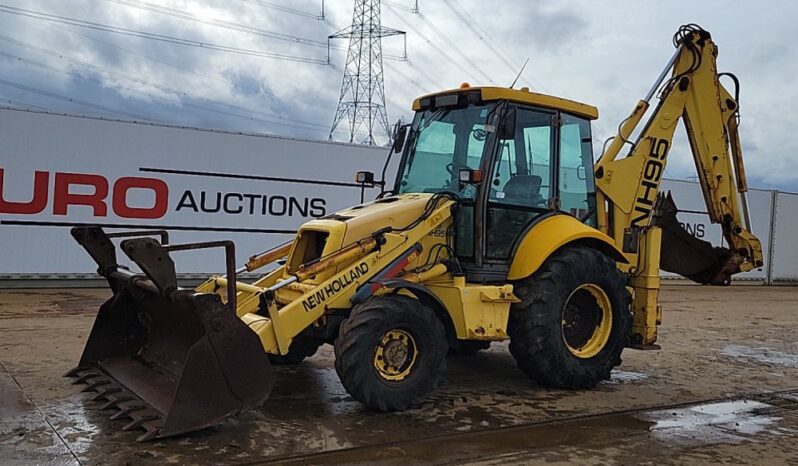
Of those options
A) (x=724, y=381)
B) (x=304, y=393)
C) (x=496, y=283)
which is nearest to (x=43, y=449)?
(x=304, y=393)

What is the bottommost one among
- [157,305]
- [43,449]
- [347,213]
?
[43,449]

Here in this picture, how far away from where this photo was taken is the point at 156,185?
14.0 meters

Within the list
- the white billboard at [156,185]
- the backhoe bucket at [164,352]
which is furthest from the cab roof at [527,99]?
the white billboard at [156,185]

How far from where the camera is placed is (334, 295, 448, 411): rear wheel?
205 inches

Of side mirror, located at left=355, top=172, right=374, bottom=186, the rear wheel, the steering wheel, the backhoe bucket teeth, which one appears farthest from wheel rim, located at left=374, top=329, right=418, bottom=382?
the backhoe bucket teeth

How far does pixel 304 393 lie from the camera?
614 centimetres

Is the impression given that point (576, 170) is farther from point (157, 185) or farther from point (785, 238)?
point (785, 238)

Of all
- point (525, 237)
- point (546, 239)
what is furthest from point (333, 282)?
point (546, 239)

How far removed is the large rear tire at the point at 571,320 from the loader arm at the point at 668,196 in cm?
57

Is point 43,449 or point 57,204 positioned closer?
point 43,449

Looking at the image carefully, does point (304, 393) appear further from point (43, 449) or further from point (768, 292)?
point (768, 292)

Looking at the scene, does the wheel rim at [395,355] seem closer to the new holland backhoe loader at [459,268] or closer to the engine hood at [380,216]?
the new holland backhoe loader at [459,268]

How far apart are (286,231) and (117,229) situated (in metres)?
3.27

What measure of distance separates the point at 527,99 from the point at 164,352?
363cm
